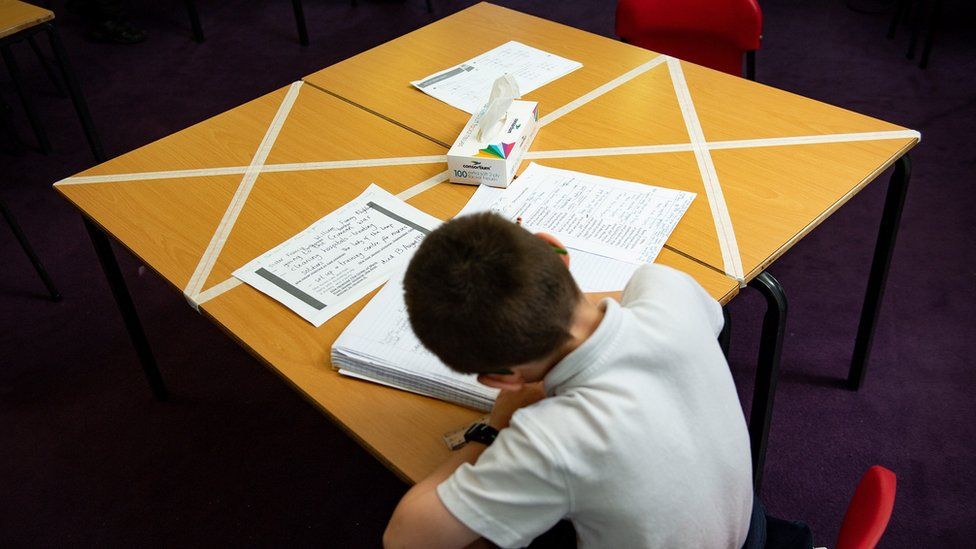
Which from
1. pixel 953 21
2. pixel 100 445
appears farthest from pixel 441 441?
pixel 953 21

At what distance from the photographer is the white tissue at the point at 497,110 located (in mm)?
1594

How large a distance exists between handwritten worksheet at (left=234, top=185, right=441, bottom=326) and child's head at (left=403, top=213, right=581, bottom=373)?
0.45 metres

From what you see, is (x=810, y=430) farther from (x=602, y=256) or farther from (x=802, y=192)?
(x=602, y=256)

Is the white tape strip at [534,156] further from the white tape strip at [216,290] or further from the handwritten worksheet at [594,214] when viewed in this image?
the white tape strip at [216,290]

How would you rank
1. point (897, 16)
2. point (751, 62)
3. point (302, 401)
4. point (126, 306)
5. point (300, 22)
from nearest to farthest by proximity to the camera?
point (126, 306) → point (302, 401) → point (751, 62) → point (897, 16) → point (300, 22)

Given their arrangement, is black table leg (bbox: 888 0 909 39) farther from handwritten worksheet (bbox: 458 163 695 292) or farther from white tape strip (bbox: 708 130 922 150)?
handwritten worksheet (bbox: 458 163 695 292)

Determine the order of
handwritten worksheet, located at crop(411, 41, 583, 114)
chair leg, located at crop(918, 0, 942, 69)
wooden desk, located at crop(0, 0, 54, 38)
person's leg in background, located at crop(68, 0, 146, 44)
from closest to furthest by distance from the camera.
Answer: handwritten worksheet, located at crop(411, 41, 583, 114) → wooden desk, located at crop(0, 0, 54, 38) → chair leg, located at crop(918, 0, 942, 69) → person's leg in background, located at crop(68, 0, 146, 44)

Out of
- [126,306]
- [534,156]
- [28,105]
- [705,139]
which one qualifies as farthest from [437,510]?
[28,105]

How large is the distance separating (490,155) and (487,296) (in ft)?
2.48

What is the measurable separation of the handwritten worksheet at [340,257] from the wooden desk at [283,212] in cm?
2

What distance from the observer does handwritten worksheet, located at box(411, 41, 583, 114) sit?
1.86m

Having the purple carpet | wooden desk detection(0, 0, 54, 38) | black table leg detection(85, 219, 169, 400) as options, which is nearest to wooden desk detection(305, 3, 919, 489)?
the purple carpet

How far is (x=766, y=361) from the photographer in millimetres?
1476

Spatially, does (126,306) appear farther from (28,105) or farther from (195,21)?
(195,21)
